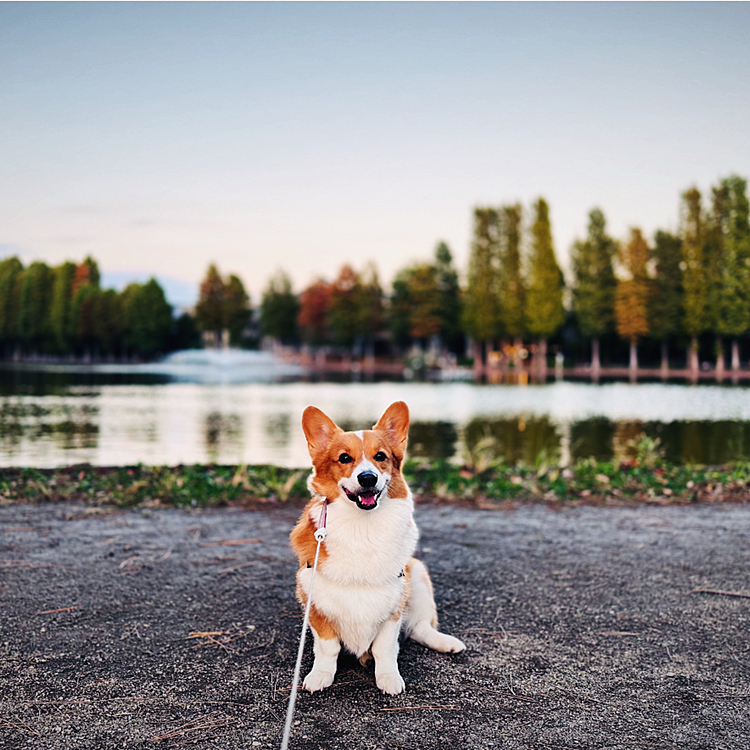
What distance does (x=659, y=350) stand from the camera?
58281 millimetres

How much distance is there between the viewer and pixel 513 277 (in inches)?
2283

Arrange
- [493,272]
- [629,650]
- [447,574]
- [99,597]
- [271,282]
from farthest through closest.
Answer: [271,282]
[493,272]
[447,574]
[99,597]
[629,650]

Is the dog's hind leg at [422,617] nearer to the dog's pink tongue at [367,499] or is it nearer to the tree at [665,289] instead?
the dog's pink tongue at [367,499]

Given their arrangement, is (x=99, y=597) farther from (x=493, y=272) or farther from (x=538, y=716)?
(x=493, y=272)

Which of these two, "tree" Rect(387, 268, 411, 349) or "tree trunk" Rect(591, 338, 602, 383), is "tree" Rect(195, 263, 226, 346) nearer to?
"tree" Rect(387, 268, 411, 349)

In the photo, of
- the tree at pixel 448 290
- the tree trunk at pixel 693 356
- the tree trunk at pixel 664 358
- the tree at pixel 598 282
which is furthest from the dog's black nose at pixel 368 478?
the tree at pixel 448 290

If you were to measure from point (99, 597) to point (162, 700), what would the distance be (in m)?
1.47

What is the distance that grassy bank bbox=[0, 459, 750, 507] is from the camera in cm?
709

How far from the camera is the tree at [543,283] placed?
56.2 metres

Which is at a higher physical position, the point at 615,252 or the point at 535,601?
the point at 615,252

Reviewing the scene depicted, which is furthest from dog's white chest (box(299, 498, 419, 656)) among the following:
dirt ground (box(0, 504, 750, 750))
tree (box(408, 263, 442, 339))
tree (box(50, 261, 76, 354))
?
tree (box(50, 261, 76, 354))

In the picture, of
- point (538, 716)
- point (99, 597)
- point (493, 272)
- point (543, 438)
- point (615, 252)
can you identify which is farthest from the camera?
point (493, 272)

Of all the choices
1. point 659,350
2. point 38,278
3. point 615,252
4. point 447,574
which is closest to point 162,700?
point 447,574

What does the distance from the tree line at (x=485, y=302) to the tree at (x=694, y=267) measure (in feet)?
0.28
